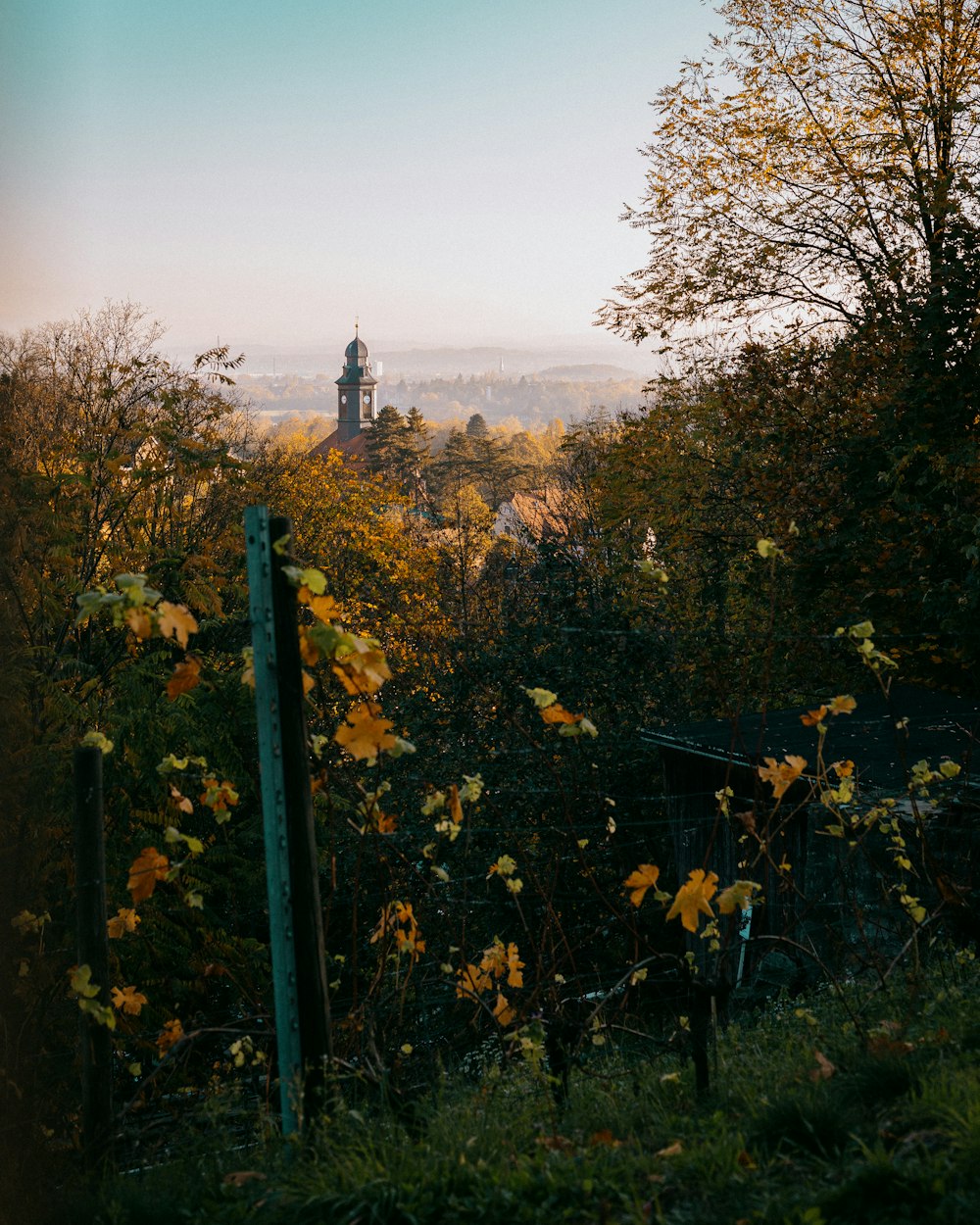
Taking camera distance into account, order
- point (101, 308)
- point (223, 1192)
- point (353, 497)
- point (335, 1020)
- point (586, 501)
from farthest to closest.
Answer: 1. point (353, 497)
2. point (586, 501)
3. point (101, 308)
4. point (335, 1020)
5. point (223, 1192)

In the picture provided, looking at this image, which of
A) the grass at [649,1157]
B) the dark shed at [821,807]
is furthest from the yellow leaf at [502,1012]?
the dark shed at [821,807]

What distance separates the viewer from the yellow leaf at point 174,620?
118 inches

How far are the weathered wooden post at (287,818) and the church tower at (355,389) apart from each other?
355 feet

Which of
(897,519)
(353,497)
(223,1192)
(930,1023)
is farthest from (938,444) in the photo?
(353,497)

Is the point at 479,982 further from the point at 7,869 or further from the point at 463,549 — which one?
the point at 463,549

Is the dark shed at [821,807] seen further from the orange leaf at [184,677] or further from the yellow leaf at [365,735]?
the orange leaf at [184,677]

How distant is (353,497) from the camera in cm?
2764

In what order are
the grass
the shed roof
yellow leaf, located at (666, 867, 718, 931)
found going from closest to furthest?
the grass → yellow leaf, located at (666, 867, 718, 931) → the shed roof

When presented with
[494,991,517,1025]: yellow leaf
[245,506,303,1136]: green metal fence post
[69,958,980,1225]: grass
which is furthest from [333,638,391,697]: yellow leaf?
[494,991,517,1025]: yellow leaf

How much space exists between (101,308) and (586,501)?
1117 centimetres

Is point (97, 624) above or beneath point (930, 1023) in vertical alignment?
above

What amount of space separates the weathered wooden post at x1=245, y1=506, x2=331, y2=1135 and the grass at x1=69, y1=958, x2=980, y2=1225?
26cm

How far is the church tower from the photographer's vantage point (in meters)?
112

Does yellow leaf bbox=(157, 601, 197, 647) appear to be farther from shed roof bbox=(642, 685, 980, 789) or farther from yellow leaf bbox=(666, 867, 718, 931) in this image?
shed roof bbox=(642, 685, 980, 789)
